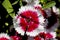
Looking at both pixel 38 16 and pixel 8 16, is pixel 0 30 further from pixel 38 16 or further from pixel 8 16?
pixel 38 16

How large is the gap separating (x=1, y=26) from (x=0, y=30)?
3 cm

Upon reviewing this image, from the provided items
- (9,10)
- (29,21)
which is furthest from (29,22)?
(9,10)

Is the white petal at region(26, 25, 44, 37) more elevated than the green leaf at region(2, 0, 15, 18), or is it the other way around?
the green leaf at region(2, 0, 15, 18)

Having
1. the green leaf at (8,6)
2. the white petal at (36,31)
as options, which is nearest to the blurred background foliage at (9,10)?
the green leaf at (8,6)

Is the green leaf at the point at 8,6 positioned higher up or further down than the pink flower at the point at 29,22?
higher up

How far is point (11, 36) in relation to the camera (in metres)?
1.37

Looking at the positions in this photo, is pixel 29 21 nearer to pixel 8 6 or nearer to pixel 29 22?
pixel 29 22

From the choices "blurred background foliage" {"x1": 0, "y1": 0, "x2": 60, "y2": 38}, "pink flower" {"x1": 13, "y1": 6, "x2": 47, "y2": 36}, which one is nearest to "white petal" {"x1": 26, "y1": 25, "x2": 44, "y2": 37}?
"pink flower" {"x1": 13, "y1": 6, "x2": 47, "y2": 36}

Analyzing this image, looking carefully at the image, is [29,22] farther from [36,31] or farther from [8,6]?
[8,6]

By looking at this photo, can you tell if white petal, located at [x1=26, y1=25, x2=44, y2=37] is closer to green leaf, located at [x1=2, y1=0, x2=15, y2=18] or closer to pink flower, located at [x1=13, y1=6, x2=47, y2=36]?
pink flower, located at [x1=13, y1=6, x2=47, y2=36]

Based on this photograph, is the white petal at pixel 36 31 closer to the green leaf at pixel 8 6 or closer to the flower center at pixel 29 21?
the flower center at pixel 29 21

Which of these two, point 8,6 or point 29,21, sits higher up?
point 8,6

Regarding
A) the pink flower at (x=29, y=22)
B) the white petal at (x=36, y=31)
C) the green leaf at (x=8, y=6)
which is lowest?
the white petal at (x=36, y=31)

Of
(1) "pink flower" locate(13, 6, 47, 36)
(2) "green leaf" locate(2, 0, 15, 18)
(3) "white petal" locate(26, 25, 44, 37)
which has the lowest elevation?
(3) "white petal" locate(26, 25, 44, 37)
